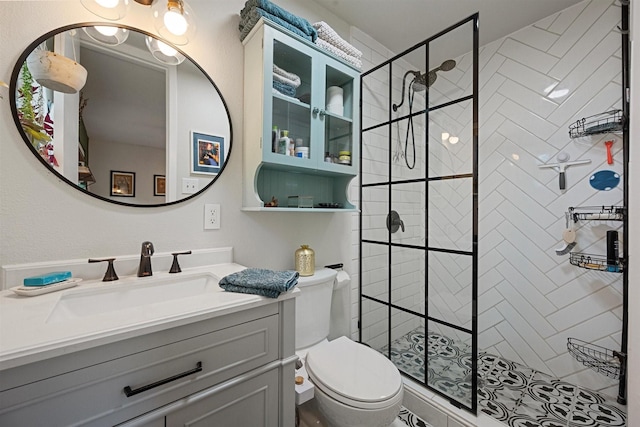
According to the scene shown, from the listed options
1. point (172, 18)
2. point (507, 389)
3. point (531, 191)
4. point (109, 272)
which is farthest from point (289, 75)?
point (507, 389)

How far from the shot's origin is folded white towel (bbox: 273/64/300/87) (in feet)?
4.23

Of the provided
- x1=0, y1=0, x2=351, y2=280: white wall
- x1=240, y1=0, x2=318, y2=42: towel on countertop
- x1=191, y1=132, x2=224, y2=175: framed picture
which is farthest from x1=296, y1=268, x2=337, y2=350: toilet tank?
x1=240, y1=0, x2=318, y2=42: towel on countertop

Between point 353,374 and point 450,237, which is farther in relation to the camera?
point 450,237

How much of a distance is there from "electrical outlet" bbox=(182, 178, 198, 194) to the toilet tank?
0.68 m

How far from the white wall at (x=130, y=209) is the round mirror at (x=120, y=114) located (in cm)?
4

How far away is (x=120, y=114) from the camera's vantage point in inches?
42.0

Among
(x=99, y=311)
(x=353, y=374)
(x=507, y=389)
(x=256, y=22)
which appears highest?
(x=256, y=22)

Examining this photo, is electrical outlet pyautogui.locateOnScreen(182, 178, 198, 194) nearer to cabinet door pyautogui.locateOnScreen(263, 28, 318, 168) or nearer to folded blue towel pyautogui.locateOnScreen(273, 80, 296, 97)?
cabinet door pyautogui.locateOnScreen(263, 28, 318, 168)

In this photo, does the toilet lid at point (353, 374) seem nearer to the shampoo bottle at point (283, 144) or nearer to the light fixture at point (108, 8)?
the shampoo bottle at point (283, 144)

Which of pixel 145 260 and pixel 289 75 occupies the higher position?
pixel 289 75

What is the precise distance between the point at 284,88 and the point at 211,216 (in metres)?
0.74

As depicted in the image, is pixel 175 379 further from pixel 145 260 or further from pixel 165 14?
pixel 165 14

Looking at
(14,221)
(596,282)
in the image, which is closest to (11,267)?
(14,221)

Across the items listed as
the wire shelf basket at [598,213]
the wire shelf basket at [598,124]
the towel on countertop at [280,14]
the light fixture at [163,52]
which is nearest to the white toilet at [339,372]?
the light fixture at [163,52]
